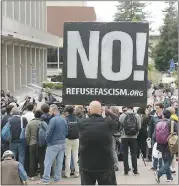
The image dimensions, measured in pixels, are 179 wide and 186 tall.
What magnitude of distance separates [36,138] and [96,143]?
3.88 metres

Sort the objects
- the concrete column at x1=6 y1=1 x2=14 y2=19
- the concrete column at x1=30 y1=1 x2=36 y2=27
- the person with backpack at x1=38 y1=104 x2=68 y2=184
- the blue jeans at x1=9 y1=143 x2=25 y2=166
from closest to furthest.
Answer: the person with backpack at x1=38 y1=104 x2=68 y2=184
the blue jeans at x1=9 y1=143 x2=25 y2=166
the concrete column at x1=6 y1=1 x2=14 y2=19
the concrete column at x1=30 y1=1 x2=36 y2=27

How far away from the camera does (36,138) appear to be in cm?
947

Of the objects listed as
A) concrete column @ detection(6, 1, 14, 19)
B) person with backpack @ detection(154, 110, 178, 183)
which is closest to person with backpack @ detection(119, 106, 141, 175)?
person with backpack @ detection(154, 110, 178, 183)

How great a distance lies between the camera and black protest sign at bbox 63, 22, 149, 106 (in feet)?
19.5

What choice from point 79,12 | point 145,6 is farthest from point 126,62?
point 145,6

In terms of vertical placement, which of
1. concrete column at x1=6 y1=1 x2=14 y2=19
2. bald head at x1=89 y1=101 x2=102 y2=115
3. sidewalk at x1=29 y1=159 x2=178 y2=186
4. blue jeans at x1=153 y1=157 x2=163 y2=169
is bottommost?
sidewalk at x1=29 y1=159 x2=178 y2=186

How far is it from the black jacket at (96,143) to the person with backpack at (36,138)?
3.66 meters

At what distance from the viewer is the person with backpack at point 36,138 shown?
9.39 meters

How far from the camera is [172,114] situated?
9.58m

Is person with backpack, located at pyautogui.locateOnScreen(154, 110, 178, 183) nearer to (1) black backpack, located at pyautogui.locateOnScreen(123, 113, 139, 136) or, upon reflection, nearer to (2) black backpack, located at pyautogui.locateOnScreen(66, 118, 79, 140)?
(1) black backpack, located at pyautogui.locateOnScreen(123, 113, 139, 136)

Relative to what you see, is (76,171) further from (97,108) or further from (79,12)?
(79,12)

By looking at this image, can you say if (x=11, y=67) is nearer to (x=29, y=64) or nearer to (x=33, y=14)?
(x=29, y=64)

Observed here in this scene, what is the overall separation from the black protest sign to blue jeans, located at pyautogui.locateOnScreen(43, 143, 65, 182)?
11.1ft

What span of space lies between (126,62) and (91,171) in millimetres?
1448
